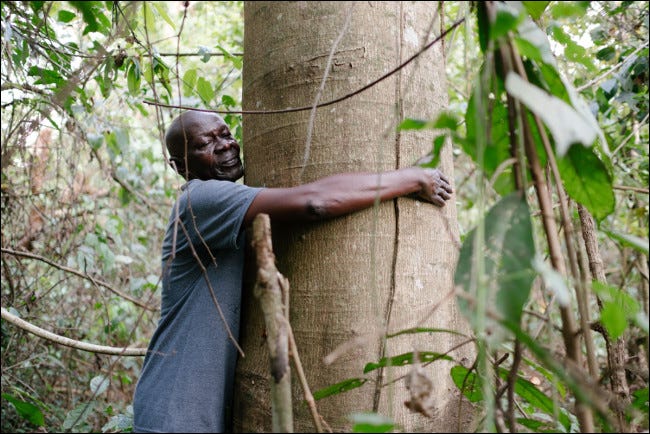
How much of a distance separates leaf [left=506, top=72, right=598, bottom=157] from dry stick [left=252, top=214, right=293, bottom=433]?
1.37 feet

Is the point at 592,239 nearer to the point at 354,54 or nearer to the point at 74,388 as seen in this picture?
the point at 354,54

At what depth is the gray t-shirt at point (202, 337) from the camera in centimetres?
151

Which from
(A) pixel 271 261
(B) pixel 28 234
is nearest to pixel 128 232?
(B) pixel 28 234

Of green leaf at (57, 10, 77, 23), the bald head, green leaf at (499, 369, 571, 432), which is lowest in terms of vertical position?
green leaf at (499, 369, 571, 432)

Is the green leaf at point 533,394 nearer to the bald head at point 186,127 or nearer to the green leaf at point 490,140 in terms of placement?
the green leaf at point 490,140

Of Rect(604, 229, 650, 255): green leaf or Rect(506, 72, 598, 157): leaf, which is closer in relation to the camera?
Rect(506, 72, 598, 157): leaf

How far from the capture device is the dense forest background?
806 millimetres

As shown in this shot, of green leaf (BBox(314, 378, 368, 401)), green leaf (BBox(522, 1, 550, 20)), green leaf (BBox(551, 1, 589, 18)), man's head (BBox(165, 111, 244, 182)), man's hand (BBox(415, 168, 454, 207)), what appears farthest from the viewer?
man's head (BBox(165, 111, 244, 182))

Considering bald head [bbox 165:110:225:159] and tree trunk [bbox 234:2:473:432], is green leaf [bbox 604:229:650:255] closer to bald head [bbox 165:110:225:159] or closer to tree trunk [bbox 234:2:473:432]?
tree trunk [bbox 234:2:473:432]

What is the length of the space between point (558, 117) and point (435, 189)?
70 cm

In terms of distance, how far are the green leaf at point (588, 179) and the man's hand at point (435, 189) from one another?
369 mm

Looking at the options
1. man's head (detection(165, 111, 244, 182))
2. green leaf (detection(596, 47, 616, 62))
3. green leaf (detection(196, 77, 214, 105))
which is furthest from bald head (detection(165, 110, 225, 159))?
green leaf (detection(596, 47, 616, 62))

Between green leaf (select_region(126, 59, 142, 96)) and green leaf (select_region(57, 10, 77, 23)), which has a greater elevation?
green leaf (select_region(57, 10, 77, 23))

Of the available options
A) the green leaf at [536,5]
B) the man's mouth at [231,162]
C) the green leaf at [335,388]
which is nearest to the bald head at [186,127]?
the man's mouth at [231,162]
